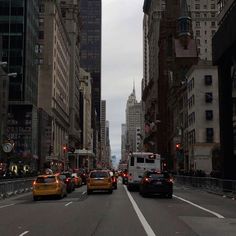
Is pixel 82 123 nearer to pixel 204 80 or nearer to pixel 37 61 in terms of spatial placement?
pixel 37 61

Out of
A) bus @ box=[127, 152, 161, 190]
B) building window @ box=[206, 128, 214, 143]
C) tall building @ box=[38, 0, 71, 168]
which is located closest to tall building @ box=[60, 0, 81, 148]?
tall building @ box=[38, 0, 71, 168]

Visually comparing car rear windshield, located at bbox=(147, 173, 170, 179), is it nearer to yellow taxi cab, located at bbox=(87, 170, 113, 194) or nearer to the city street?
yellow taxi cab, located at bbox=(87, 170, 113, 194)

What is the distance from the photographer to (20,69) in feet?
314

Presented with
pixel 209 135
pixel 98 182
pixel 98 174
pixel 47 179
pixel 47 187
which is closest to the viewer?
pixel 47 187

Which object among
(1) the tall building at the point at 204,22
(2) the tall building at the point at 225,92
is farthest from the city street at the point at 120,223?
(1) the tall building at the point at 204,22

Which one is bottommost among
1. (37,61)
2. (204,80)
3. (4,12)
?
(204,80)

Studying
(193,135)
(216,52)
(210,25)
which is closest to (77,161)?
(210,25)

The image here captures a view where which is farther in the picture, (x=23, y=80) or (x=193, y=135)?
(x=23, y=80)

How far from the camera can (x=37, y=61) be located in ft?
353

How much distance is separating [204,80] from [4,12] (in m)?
42.7

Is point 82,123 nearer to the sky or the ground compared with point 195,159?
nearer to the sky

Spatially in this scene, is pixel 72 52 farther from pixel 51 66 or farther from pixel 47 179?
pixel 47 179

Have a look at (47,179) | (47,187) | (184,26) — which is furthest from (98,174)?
(184,26)

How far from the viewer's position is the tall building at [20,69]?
9294 cm
